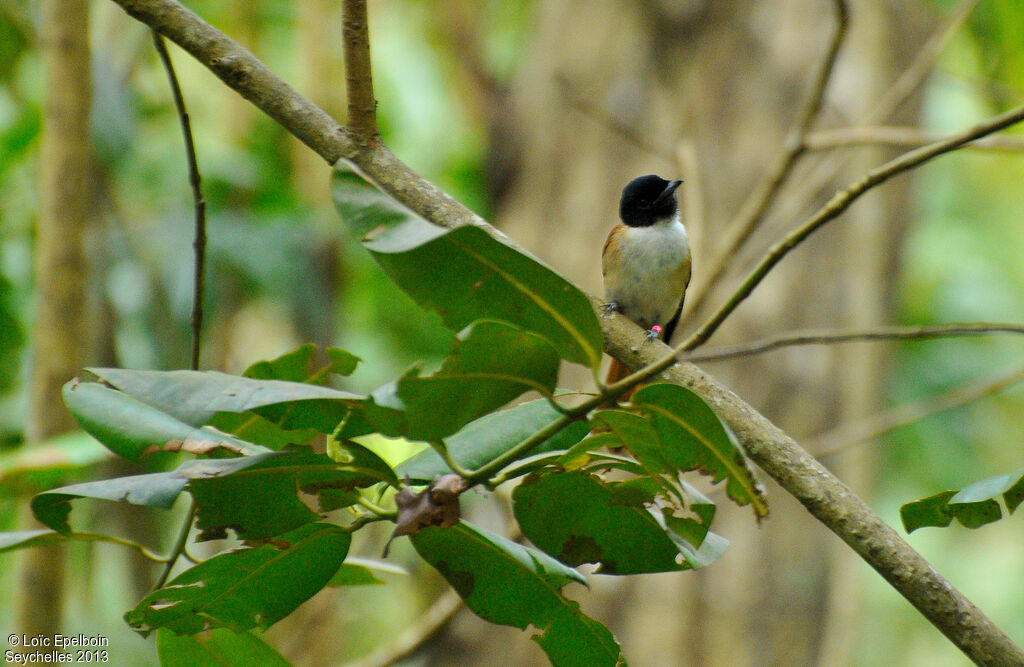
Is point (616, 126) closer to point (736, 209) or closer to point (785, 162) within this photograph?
point (785, 162)

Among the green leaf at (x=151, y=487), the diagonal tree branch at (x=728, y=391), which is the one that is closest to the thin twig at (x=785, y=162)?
the diagonal tree branch at (x=728, y=391)

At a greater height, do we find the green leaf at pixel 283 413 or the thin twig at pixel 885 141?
the thin twig at pixel 885 141

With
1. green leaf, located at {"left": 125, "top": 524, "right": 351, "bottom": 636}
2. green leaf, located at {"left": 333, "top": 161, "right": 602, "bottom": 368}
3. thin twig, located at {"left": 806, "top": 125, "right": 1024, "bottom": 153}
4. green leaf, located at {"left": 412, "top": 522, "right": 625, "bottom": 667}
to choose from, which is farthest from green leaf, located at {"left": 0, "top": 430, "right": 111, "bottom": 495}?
thin twig, located at {"left": 806, "top": 125, "right": 1024, "bottom": 153}

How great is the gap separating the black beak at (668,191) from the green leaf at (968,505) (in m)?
2.26

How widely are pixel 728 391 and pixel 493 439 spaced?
0.37 metres

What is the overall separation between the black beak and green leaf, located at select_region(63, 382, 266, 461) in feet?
8.24

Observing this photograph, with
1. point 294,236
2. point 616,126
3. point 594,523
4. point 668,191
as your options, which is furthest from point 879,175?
point 294,236

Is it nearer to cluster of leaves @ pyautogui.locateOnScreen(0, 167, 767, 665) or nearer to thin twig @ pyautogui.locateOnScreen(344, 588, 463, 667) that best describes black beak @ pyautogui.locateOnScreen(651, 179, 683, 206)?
thin twig @ pyautogui.locateOnScreen(344, 588, 463, 667)

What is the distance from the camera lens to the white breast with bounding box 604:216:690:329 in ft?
12.5

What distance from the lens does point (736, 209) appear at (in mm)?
4555

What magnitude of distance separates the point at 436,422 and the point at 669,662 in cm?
342

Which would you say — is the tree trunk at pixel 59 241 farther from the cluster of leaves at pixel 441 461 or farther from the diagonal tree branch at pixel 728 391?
the diagonal tree branch at pixel 728 391

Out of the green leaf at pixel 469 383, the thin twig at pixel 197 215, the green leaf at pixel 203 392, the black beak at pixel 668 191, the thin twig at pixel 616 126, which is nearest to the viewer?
the green leaf at pixel 469 383

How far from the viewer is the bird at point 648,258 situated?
150 inches
